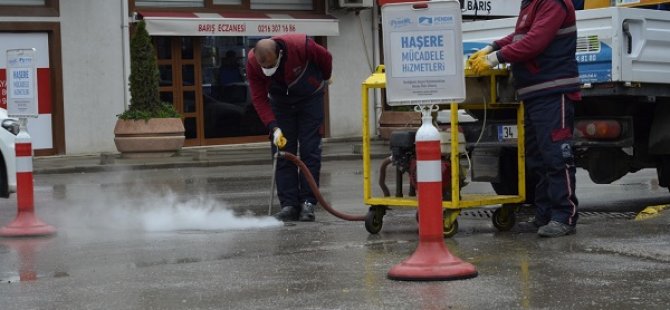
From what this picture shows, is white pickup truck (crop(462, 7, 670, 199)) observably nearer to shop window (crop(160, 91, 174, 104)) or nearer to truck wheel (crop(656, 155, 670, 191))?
truck wheel (crop(656, 155, 670, 191))

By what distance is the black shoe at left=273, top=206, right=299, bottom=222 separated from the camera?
10633 millimetres

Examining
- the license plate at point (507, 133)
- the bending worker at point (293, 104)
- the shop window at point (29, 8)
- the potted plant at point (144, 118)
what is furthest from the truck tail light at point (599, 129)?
the shop window at point (29, 8)

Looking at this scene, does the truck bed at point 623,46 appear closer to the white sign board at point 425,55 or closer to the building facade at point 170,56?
the white sign board at point 425,55

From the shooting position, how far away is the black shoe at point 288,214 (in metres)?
10.6

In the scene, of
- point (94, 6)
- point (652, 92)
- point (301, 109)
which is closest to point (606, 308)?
point (652, 92)

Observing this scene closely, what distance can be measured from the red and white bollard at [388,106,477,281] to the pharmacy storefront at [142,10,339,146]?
17.8 meters

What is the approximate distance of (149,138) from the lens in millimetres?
21875

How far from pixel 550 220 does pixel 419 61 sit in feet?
6.69

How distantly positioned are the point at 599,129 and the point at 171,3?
16.2 metres

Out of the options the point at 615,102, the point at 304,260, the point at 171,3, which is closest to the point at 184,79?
the point at 171,3

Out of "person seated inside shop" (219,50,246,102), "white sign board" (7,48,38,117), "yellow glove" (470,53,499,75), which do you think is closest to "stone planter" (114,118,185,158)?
"person seated inside shop" (219,50,246,102)

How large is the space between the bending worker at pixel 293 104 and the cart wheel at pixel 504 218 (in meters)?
1.80

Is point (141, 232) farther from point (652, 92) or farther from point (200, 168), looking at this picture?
point (200, 168)

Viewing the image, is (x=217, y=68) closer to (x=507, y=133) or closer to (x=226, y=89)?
(x=226, y=89)
